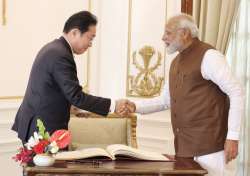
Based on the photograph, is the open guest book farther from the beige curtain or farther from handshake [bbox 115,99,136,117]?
the beige curtain

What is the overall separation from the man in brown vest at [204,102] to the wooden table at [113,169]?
516 mm

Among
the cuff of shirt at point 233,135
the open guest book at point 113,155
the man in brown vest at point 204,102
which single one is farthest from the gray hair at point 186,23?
the open guest book at point 113,155

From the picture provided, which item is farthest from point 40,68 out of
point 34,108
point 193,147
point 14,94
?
point 14,94

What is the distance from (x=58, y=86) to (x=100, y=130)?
34.4 inches

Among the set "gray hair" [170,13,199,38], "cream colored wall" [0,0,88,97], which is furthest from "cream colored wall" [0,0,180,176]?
"gray hair" [170,13,199,38]

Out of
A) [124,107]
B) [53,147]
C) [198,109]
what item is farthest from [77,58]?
[53,147]

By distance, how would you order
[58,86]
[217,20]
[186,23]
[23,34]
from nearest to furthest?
[58,86], [186,23], [217,20], [23,34]

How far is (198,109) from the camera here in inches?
109

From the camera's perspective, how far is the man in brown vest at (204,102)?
2.70 m

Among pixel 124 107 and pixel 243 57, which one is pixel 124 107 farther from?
pixel 243 57

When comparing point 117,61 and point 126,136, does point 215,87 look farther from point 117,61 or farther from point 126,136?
point 117,61

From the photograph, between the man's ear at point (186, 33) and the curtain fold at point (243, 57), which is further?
the curtain fold at point (243, 57)

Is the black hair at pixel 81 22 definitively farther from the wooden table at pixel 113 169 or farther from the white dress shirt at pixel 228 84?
the wooden table at pixel 113 169

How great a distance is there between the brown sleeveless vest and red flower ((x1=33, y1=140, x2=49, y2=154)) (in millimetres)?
979
